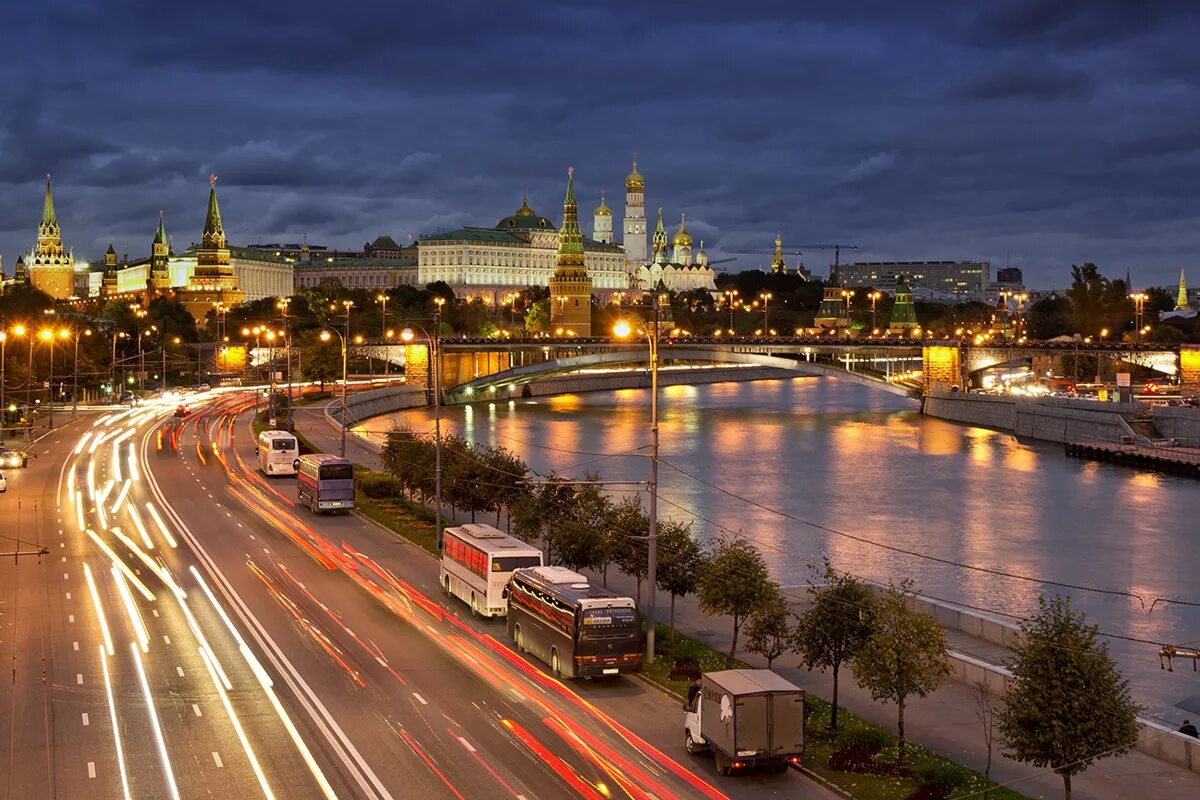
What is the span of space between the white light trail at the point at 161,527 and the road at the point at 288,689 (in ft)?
1.01

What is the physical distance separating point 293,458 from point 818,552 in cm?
2065

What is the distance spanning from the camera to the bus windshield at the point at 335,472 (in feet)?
131

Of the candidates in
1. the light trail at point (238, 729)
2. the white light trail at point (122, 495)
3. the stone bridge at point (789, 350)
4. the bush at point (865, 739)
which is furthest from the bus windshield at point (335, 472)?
the stone bridge at point (789, 350)

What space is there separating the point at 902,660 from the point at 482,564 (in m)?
10.00

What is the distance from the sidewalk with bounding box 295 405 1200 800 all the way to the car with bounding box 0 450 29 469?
104 feet

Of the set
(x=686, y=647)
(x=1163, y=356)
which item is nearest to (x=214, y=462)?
(x=686, y=647)

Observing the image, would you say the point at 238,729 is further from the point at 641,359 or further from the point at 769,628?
the point at 641,359

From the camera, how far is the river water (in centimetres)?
3425

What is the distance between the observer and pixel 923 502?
171ft

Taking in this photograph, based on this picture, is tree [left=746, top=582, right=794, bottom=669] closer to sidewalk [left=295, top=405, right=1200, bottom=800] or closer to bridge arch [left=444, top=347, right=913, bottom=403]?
sidewalk [left=295, top=405, right=1200, bottom=800]

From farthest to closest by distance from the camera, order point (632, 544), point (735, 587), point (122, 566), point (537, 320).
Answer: point (537, 320) → point (122, 566) → point (632, 544) → point (735, 587)

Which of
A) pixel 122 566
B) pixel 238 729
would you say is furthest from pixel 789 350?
pixel 238 729

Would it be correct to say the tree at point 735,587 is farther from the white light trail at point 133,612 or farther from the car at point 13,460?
the car at point 13,460

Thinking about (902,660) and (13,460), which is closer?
(902,660)
